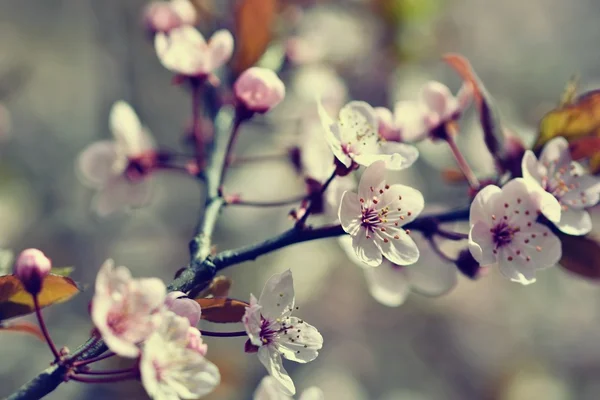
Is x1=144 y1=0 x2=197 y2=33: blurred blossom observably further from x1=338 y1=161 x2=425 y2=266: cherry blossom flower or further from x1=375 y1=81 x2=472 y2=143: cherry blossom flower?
x1=338 y1=161 x2=425 y2=266: cherry blossom flower

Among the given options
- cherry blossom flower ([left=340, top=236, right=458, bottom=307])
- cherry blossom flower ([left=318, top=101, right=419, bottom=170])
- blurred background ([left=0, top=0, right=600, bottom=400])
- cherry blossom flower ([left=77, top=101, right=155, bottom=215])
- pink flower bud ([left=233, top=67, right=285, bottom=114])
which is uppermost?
pink flower bud ([left=233, top=67, right=285, bottom=114])

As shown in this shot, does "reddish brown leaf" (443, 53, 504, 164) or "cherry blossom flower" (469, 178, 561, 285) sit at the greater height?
"reddish brown leaf" (443, 53, 504, 164)

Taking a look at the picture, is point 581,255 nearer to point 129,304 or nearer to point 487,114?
point 487,114

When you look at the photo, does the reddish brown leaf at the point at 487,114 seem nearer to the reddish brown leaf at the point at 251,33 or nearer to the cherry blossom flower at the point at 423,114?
the cherry blossom flower at the point at 423,114

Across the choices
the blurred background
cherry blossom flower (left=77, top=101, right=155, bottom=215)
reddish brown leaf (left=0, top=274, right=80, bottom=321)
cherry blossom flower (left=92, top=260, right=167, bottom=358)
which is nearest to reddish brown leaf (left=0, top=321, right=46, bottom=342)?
reddish brown leaf (left=0, top=274, right=80, bottom=321)

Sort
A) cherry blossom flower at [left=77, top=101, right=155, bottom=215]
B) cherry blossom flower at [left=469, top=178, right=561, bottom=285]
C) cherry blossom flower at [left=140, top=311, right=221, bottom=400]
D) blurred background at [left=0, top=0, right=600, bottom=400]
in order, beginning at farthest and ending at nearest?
blurred background at [left=0, top=0, right=600, bottom=400]
cherry blossom flower at [left=77, top=101, right=155, bottom=215]
cherry blossom flower at [left=469, top=178, right=561, bottom=285]
cherry blossom flower at [left=140, top=311, right=221, bottom=400]

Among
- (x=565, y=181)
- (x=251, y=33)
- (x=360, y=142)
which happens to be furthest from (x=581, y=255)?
(x=251, y=33)

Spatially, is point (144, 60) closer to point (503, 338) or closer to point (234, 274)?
point (234, 274)

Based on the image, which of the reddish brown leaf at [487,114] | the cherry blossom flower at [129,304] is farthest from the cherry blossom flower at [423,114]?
the cherry blossom flower at [129,304]
